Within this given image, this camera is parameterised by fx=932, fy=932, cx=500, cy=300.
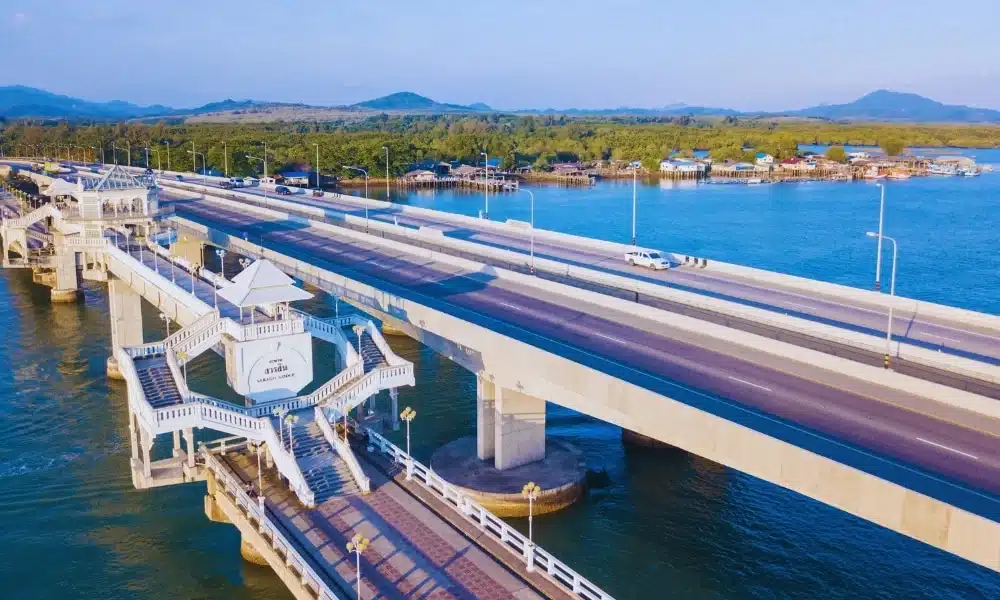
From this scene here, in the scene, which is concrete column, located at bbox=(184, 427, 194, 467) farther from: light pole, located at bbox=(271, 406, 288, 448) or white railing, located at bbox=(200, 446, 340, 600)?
light pole, located at bbox=(271, 406, 288, 448)

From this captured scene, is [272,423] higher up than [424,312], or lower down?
lower down

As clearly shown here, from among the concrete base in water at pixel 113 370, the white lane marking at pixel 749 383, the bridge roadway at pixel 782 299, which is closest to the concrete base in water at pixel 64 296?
the concrete base in water at pixel 113 370

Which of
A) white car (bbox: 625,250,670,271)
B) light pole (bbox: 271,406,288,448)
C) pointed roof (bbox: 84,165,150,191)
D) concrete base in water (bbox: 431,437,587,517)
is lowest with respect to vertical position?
concrete base in water (bbox: 431,437,587,517)

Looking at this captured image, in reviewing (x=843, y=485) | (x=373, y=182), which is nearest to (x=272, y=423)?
(x=843, y=485)

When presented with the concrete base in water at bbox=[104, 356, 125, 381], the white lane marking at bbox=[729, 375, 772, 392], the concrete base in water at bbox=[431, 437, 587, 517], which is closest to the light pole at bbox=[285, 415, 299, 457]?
the concrete base in water at bbox=[431, 437, 587, 517]

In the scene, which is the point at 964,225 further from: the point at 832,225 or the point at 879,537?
the point at 879,537

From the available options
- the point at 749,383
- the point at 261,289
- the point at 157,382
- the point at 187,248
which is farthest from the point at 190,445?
the point at 187,248
